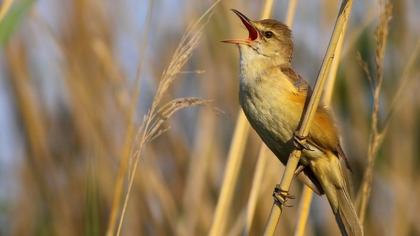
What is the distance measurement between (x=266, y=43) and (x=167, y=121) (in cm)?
88

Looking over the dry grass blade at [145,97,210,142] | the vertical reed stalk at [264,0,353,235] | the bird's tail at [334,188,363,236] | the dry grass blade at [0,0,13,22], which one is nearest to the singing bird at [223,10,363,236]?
the bird's tail at [334,188,363,236]

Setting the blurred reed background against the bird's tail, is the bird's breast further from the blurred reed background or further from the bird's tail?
the blurred reed background

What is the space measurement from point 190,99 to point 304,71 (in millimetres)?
1665

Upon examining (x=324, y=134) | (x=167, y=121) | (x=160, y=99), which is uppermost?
(x=160, y=99)

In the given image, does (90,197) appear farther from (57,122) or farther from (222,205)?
(57,122)

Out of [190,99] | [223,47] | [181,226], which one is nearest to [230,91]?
[223,47]

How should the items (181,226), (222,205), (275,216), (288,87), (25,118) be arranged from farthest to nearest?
(25,118), (181,226), (222,205), (288,87), (275,216)

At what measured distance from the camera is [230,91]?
11.3 ft

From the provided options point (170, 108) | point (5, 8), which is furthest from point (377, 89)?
point (5, 8)

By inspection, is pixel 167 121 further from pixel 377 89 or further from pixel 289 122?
pixel 377 89

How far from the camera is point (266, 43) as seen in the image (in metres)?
2.44

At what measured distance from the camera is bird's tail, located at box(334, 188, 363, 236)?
84.3 inches

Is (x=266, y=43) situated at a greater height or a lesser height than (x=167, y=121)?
greater

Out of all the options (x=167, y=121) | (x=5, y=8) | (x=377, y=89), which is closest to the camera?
(x=5, y=8)
